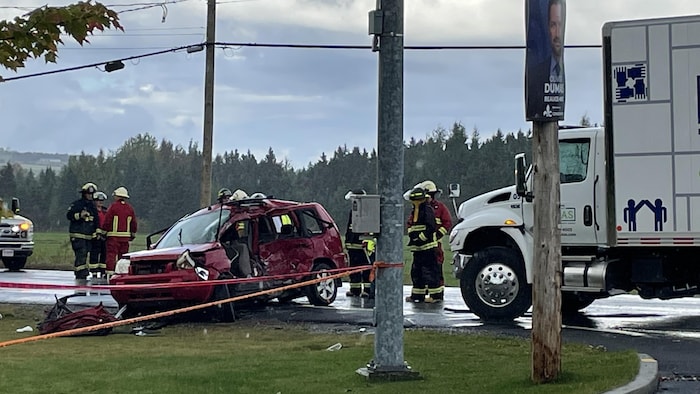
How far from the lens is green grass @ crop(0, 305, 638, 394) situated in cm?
→ 772

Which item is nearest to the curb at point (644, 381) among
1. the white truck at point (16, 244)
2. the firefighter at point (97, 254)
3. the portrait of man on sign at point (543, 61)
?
the portrait of man on sign at point (543, 61)

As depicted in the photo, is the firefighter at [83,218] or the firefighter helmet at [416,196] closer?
the firefighter helmet at [416,196]

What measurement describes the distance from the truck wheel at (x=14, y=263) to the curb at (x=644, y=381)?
792 inches

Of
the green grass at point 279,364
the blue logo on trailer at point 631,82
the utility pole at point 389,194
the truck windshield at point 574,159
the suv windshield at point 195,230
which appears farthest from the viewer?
the suv windshield at point 195,230

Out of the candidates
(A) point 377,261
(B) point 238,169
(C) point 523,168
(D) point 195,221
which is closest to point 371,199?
(A) point 377,261

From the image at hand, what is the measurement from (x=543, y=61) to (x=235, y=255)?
714cm

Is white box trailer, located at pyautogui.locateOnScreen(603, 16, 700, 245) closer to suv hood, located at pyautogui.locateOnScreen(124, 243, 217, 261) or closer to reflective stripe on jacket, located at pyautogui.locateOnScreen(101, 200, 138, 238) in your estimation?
suv hood, located at pyautogui.locateOnScreen(124, 243, 217, 261)

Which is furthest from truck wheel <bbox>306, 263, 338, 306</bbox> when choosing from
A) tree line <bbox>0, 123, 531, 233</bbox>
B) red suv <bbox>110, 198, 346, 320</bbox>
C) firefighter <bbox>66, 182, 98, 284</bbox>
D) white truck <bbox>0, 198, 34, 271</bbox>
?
tree line <bbox>0, 123, 531, 233</bbox>

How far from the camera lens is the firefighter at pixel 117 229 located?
18156 mm

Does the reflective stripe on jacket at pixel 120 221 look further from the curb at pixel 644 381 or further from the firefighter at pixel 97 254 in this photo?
the curb at pixel 644 381

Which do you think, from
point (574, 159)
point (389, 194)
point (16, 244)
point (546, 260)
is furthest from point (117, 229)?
point (546, 260)

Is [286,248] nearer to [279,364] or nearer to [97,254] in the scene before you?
[279,364]

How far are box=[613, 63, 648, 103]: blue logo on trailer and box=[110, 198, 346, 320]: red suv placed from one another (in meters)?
4.47

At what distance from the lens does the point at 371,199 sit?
315 inches
